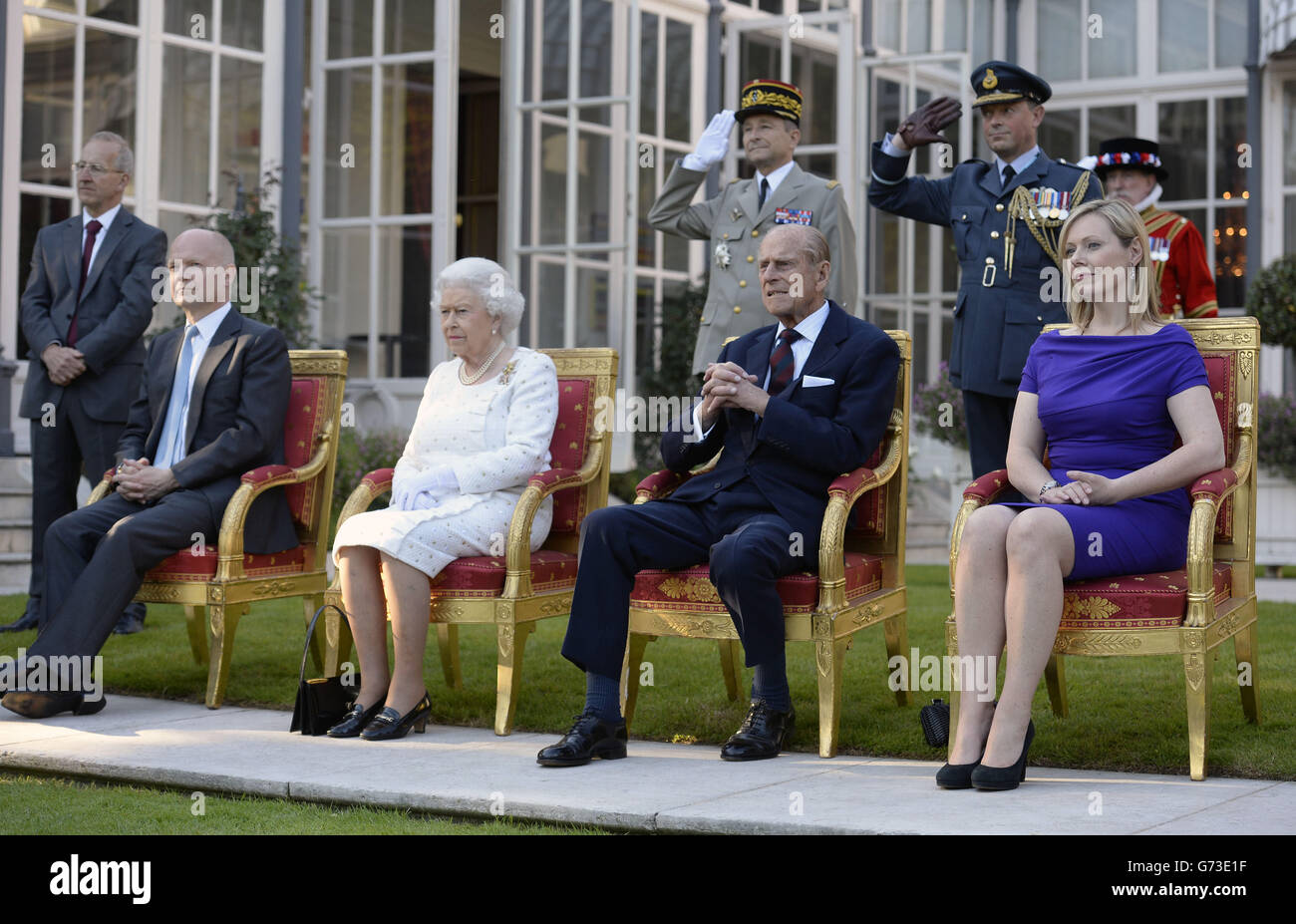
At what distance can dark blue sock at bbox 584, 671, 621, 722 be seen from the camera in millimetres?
3848

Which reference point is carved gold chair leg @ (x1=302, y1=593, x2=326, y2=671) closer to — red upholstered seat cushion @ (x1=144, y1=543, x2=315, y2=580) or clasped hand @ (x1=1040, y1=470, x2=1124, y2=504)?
red upholstered seat cushion @ (x1=144, y1=543, x2=315, y2=580)

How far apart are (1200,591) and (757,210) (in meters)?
2.13

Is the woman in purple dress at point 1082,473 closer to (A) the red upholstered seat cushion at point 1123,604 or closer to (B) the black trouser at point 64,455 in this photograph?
(A) the red upholstered seat cushion at point 1123,604

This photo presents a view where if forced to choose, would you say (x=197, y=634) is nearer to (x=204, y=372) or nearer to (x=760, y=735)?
(x=204, y=372)

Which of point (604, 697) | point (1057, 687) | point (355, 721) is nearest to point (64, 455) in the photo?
point (355, 721)

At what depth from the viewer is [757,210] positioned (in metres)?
5.10

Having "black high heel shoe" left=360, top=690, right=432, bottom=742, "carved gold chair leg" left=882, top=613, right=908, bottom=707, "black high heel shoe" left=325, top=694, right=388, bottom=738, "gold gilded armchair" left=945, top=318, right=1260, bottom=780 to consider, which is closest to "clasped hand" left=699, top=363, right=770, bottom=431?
"gold gilded armchair" left=945, top=318, right=1260, bottom=780

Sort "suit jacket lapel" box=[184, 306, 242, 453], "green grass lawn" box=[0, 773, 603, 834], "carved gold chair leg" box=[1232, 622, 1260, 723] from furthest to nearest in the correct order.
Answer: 1. "suit jacket lapel" box=[184, 306, 242, 453]
2. "carved gold chair leg" box=[1232, 622, 1260, 723]
3. "green grass lawn" box=[0, 773, 603, 834]

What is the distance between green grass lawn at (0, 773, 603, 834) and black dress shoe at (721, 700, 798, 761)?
0.72 metres

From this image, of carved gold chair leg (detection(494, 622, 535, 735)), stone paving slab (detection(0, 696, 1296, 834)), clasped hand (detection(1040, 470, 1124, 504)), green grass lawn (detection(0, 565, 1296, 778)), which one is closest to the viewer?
stone paving slab (detection(0, 696, 1296, 834))

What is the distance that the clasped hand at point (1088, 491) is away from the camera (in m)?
3.56

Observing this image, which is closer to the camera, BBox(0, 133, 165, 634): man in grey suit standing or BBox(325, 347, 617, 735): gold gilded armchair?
BBox(325, 347, 617, 735): gold gilded armchair

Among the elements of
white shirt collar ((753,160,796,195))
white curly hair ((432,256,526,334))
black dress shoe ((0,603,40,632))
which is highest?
white shirt collar ((753,160,796,195))
